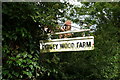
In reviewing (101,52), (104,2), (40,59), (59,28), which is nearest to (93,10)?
(104,2)

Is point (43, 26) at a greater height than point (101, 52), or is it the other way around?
point (43, 26)

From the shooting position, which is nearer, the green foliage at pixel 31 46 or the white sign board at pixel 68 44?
the green foliage at pixel 31 46

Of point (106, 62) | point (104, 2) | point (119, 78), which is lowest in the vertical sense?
point (119, 78)

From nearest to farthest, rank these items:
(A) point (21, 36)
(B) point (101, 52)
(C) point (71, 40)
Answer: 1. (A) point (21, 36)
2. (C) point (71, 40)
3. (B) point (101, 52)

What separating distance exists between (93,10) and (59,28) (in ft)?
11.1

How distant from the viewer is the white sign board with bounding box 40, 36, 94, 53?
79.7 inches

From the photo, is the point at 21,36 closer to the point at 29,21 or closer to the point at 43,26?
the point at 29,21

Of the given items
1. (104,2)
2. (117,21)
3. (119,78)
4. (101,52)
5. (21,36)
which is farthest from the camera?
(117,21)

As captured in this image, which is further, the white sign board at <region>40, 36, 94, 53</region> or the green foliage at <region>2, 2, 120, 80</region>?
the white sign board at <region>40, 36, 94, 53</region>

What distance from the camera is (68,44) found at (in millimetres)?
2104

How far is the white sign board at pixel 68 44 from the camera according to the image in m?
2.03

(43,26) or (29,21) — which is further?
(43,26)

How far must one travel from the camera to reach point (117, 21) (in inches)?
229

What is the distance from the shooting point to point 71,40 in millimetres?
2105
